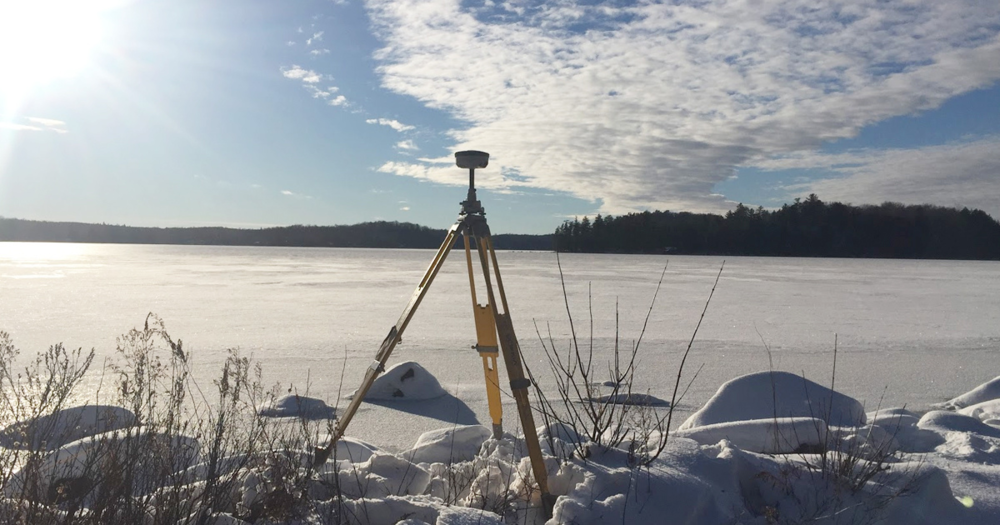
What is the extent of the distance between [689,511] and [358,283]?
16.0 m

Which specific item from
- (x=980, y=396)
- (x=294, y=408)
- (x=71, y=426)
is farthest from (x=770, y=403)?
(x=71, y=426)

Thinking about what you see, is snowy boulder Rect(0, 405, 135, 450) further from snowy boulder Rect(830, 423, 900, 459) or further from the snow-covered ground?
snowy boulder Rect(830, 423, 900, 459)

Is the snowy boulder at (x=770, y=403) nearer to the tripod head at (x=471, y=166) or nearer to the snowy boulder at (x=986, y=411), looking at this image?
the snowy boulder at (x=986, y=411)

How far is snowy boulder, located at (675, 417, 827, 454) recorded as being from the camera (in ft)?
10.7

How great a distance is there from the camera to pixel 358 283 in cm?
1772

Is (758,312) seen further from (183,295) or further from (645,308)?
(183,295)

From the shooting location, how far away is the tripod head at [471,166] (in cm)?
258

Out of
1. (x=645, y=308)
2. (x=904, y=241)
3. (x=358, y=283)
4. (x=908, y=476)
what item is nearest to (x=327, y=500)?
(x=908, y=476)

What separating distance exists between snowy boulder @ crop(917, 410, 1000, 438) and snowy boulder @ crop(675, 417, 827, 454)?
871 millimetres

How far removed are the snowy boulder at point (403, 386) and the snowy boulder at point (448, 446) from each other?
1553 millimetres

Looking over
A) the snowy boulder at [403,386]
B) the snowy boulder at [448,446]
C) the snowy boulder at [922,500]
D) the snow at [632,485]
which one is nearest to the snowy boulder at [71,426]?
the snow at [632,485]

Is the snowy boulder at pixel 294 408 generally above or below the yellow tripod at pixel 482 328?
below

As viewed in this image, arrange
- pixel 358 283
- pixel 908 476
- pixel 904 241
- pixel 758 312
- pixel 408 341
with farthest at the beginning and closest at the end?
pixel 904 241, pixel 358 283, pixel 758 312, pixel 408 341, pixel 908 476

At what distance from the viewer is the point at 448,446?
11.3 feet
